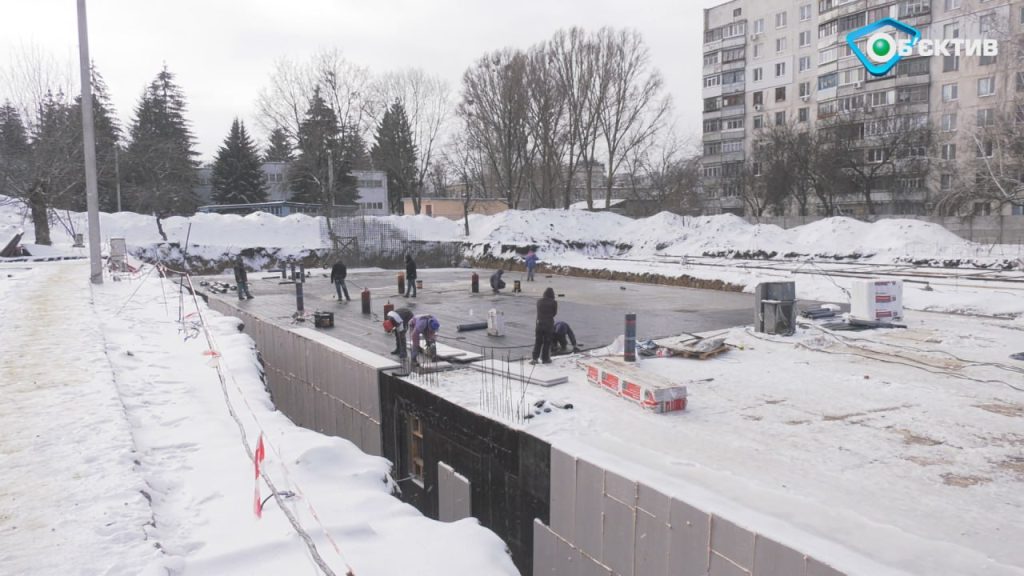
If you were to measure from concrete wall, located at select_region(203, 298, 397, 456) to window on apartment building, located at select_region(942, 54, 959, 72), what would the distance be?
50546 mm

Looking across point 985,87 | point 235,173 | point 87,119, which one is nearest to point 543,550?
point 87,119

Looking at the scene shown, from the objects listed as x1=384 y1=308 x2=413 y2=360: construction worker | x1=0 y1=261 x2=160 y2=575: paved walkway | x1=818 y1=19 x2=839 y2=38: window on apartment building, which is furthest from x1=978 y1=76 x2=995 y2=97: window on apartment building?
x1=0 y1=261 x2=160 y2=575: paved walkway

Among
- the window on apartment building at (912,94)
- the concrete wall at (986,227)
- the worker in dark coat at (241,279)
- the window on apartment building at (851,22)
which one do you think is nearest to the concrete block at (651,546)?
the worker in dark coat at (241,279)

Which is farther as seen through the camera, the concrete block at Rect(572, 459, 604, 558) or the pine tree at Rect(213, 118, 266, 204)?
the pine tree at Rect(213, 118, 266, 204)

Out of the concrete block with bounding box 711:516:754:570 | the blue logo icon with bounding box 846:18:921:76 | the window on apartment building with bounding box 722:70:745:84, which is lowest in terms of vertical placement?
the concrete block with bounding box 711:516:754:570

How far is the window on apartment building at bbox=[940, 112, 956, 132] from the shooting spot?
4550cm

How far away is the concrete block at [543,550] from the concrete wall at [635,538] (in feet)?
0.04

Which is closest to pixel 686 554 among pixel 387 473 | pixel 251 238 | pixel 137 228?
pixel 387 473

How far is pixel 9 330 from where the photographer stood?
11.7 m

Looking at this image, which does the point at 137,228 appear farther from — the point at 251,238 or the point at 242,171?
the point at 242,171

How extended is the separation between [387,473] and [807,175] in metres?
46.8

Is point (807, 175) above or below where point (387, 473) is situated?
above

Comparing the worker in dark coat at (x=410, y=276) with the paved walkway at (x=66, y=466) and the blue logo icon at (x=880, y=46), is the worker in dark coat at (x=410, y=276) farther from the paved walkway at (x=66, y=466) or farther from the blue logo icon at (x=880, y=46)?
the blue logo icon at (x=880, y=46)

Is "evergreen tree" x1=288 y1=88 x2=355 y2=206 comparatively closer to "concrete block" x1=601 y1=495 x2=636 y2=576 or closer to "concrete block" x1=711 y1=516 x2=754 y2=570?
"concrete block" x1=601 y1=495 x2=636 y2=576
